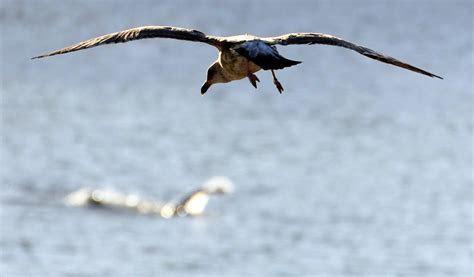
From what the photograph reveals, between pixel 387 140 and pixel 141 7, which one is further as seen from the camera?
pixel 141 7

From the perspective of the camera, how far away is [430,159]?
42.1m

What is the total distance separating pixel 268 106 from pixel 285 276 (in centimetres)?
1234

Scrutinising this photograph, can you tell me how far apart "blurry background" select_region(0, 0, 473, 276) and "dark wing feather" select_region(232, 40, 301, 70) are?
2658 cm

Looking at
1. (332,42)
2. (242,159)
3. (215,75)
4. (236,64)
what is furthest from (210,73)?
(242,159)

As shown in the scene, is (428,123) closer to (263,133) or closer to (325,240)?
(263,133)

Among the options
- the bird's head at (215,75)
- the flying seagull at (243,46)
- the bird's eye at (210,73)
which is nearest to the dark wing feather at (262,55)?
the flying seagull at (243,46)

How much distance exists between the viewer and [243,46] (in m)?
8.20

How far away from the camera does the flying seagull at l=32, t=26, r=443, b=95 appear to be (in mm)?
8031

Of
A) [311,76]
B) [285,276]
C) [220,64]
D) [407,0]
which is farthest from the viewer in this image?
[407,0]

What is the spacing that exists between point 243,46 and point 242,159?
108 ft

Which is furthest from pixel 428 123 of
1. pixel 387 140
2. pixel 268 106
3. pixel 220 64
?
pixel 220 64

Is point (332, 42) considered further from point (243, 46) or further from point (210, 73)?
point (210, 73)

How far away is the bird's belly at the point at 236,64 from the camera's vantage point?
27.9 feet

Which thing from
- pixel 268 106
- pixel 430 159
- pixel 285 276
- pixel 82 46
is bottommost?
pixel 82 46
